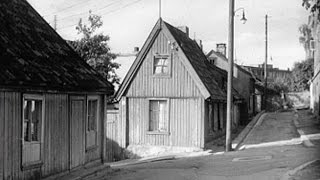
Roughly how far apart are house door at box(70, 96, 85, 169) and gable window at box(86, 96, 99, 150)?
0.48 m

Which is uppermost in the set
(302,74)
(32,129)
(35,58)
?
(302,74)

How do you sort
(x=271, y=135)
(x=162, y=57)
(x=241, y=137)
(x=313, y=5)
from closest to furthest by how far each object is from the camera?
(x=313, y=5), (x=162, y=57), (x=241, y=137), (x=271, y=135)

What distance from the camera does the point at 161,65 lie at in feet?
83.9

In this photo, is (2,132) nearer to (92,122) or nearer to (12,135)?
(12,135)

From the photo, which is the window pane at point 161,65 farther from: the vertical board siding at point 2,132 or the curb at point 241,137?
the vertical board siding at point 2,132

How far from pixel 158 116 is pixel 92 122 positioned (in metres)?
9.93

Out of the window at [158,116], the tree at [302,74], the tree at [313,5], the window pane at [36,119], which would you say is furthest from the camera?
the tree at [302,74]

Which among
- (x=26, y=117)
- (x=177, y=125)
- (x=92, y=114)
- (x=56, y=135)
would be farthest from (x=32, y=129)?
(x=177, y=125)

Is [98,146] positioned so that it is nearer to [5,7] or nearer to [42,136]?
[42,136]

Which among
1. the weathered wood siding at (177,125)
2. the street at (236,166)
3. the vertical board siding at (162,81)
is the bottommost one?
the street at (236,166)

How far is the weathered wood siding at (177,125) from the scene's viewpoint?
2437 cm

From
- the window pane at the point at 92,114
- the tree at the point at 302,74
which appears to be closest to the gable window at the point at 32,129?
the window pane at the point at 92,114

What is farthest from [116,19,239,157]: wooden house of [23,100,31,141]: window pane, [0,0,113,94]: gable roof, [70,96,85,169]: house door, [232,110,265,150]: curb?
[23,100,31,141]: window pane

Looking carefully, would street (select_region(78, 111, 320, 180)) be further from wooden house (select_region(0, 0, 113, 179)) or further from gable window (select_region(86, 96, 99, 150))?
wooden house (select_region(0, 0, 113, 179))
